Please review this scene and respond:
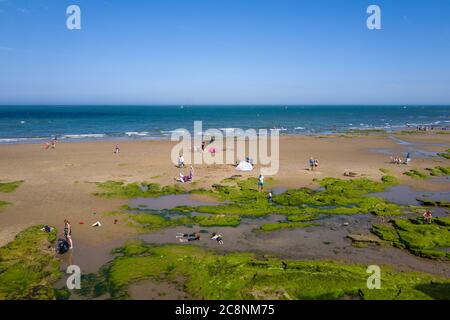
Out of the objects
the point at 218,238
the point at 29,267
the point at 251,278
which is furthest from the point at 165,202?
the point at 251,278

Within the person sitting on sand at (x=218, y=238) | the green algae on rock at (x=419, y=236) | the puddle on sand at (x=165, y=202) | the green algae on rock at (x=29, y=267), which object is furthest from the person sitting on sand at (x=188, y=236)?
the green algae on rock at (x=419, y=236)

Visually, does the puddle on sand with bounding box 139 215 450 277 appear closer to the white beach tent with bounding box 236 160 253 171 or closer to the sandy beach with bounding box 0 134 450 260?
the sandy beach with bounding box 0 134 450 260

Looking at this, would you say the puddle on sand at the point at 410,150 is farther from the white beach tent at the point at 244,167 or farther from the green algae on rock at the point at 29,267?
the green algae on rock at the point at 29,267

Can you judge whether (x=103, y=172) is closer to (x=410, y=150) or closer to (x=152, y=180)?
(x=152, y=180)

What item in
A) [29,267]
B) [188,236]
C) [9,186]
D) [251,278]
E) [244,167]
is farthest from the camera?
[244,167]

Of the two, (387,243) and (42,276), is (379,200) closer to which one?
(387,243)

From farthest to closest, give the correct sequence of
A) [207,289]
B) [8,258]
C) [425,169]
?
[425,169]
[8,258]
[207,289]
